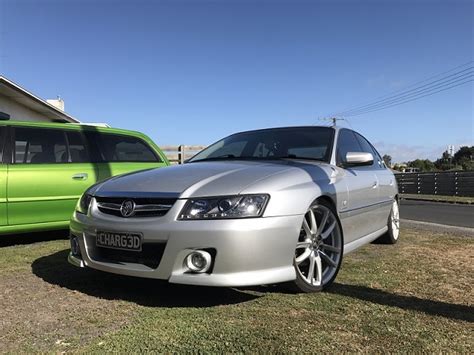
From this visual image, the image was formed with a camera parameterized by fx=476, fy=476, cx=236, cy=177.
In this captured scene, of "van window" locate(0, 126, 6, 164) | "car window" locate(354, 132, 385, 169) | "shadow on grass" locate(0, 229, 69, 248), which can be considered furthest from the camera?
"shadow on grass" locate(0, 229, 69, 248)

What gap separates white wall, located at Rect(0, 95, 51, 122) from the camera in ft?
47.2

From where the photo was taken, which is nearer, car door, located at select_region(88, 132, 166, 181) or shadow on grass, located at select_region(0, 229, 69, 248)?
shadow on grass, located at select_region(0, 229, 69, 248)

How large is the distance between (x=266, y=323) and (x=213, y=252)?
0.56 m

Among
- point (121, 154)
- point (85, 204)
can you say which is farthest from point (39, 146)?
point (85, 204)

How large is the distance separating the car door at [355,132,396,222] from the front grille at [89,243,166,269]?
2828mm

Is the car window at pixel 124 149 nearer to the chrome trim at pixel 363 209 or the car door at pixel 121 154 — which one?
the car door at pixel 121 154

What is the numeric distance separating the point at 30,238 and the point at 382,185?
14.6ft

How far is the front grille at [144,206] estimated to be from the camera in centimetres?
323

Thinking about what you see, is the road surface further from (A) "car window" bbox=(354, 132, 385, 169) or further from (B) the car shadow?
(B) the car shadow

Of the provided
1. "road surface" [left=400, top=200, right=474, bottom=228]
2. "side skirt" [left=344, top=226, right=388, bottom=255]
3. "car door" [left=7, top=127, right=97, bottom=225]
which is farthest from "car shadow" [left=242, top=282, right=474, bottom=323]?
"road surface" [left=400, top=200, right=474, bottom=228]

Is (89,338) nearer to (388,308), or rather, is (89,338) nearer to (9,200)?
(388,308)

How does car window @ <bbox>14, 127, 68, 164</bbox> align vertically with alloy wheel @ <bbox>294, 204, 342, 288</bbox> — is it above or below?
above

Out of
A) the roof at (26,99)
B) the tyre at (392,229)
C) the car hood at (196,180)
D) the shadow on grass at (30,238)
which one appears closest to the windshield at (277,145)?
the car hood at (196,180)

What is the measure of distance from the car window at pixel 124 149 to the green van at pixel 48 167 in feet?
0.04
